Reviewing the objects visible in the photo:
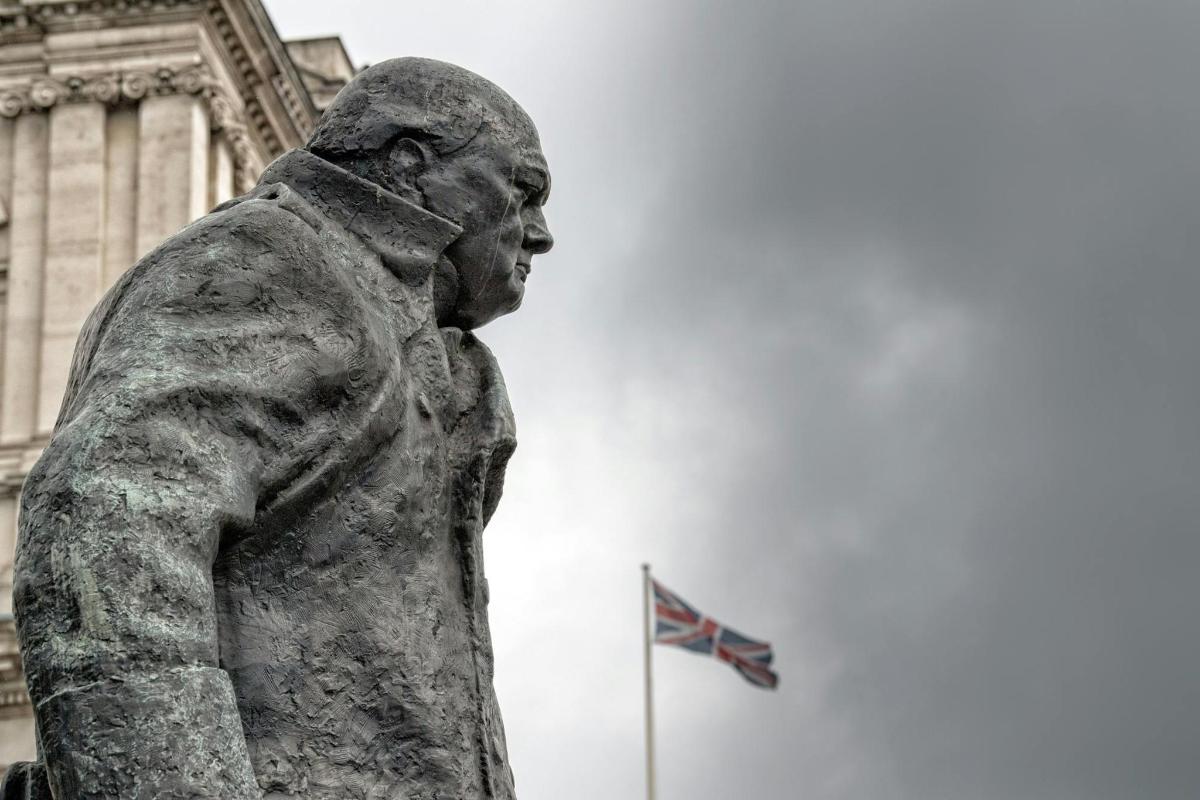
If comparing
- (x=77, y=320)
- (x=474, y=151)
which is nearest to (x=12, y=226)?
(x=77, y=320)

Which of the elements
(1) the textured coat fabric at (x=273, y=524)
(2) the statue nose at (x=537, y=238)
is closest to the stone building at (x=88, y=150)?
(2) the statue nose at (x=537, y=238)

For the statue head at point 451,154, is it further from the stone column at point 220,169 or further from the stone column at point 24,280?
the stone column at point 220,169

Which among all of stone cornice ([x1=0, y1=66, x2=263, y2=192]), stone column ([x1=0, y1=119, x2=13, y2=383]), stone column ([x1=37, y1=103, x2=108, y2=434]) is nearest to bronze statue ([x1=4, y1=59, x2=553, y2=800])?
stone column ([x1=37, y1=103, x2=108, y2=434])

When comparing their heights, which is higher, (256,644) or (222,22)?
(222,22)

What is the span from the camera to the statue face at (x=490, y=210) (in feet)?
13.3

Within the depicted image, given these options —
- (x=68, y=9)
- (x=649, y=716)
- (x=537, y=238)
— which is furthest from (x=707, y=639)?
(x=537, y=238)

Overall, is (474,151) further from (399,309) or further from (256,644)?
(256,644)

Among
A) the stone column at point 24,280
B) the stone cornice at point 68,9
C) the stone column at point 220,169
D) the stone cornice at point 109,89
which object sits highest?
the stone cornice at point 68,9

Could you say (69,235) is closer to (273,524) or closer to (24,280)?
(24,280)

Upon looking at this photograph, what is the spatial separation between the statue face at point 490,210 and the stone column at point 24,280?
27128mm

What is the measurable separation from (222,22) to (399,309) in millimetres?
29169

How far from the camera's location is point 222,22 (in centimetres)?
3234

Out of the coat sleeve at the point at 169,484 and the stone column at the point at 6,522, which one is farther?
the stone column at the point at 6,522

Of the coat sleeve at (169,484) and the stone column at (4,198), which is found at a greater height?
the stone column at (4,198)
